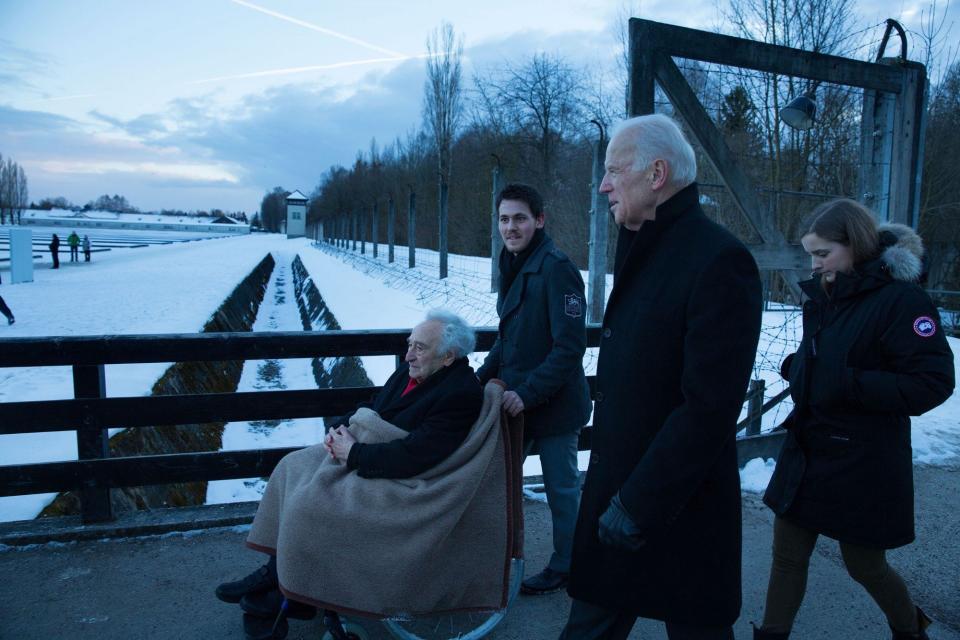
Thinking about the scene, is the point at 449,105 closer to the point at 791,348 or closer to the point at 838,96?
the point at 791,348

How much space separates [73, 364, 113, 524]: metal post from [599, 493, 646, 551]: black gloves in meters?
2.90

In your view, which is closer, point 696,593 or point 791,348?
point 696,593

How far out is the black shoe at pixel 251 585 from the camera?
8.44 ft

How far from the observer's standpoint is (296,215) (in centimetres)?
10612

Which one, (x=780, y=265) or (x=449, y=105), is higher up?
(x=449, y=105)

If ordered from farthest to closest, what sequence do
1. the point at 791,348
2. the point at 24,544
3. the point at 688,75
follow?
1. the point at 791,348
2. the point at 688,75
3. the point at 24,544

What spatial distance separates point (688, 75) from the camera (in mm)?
4020

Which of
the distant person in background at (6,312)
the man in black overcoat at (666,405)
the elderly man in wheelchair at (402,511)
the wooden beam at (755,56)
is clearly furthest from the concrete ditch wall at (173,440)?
the wooden beam at (755,56)

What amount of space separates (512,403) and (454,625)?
3.23 feet

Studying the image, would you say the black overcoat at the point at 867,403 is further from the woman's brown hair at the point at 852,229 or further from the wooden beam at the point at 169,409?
the wooden beam at the point at 169,409

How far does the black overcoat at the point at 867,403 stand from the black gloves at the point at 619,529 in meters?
0.94

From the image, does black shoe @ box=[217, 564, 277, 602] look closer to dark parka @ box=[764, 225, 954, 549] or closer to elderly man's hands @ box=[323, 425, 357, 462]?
elderly man's hands @ box=[323, 425, 357, 462]

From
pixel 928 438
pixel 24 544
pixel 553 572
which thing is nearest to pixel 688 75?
pixel 553 572

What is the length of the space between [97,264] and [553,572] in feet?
104
